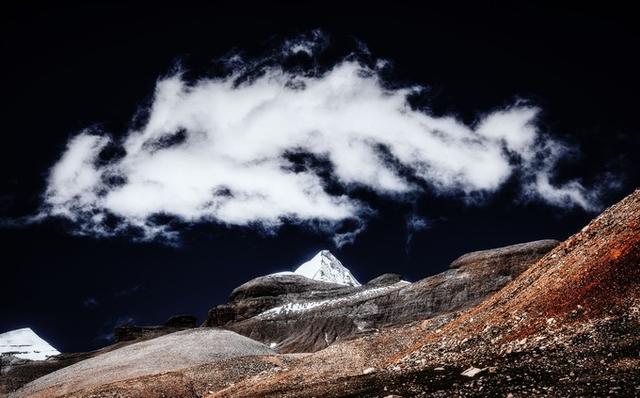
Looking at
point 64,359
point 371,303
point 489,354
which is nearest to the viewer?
point 489,354

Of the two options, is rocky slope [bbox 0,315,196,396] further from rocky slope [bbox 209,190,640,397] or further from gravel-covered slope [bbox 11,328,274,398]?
rocky slope [bbox 209,190,640,397]

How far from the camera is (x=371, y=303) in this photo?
9294 centimetres

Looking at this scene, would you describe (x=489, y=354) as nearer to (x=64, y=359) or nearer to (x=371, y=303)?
(x=371, y=303)

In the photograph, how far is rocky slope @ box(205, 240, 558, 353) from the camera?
77.9 m

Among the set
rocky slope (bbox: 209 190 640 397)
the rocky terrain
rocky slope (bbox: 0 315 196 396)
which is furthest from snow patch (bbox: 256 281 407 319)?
rocky slope (bbox: 209 190 640 397)

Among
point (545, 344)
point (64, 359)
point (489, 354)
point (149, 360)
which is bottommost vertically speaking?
point (489, 354)

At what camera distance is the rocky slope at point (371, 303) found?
7788 cm

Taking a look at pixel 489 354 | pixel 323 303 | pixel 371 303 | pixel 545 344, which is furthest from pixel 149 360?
pixel 323 303

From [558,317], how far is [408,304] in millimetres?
66201

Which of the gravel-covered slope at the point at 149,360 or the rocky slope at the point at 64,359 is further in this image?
the rocky slope at the point at 64,359

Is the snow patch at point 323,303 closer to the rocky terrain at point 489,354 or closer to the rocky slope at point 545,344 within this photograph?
the rocky terrain at point 489,354

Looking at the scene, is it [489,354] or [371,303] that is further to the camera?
[371,303]

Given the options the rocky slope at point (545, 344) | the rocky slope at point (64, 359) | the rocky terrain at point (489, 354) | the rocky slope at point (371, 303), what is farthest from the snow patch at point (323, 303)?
the rocky slope at point (545, 344)

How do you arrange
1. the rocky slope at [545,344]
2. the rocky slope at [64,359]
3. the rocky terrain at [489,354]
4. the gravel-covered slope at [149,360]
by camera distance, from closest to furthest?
the rocky slope at [545,344] < the rocky terrain at [489,354] < the gravel-covered slope at [149,360] < the rocky slope at [64,359]
